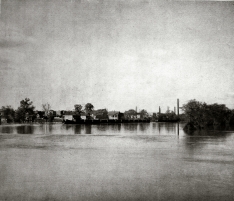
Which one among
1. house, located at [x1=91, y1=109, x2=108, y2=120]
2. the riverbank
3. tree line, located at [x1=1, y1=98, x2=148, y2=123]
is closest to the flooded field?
the riverbank

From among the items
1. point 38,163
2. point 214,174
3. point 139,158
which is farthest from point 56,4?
point 214,174

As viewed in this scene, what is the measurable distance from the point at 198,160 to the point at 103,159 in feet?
10.5

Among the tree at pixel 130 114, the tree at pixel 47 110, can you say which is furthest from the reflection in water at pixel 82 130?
the tree at pixel 130 114

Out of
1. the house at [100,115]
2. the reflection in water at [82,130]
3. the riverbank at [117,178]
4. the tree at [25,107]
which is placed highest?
the tree at [25,107]

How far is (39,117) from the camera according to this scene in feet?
174

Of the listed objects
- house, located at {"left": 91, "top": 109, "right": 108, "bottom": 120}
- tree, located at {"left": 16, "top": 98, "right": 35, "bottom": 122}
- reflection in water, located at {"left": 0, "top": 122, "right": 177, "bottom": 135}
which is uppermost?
tree, located at {"left": 16, "top": 98, "right": 35, "bottom": 122}

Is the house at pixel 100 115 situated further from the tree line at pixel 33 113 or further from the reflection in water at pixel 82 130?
the reflection in water at pixel 82 130

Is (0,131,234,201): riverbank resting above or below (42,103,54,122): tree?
below

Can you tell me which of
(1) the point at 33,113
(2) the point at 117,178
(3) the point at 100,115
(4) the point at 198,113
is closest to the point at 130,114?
(3) the point at 100,115

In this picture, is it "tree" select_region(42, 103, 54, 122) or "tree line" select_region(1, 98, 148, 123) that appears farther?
"tree line" select_region(1, 98, 148, 123)

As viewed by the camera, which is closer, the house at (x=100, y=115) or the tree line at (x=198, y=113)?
the tree line at (x=198, y=113)

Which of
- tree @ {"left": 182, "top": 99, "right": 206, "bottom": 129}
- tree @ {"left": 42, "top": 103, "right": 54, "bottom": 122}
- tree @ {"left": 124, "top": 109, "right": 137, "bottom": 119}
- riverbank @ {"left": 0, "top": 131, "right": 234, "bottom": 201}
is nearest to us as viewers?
riverbank @ {"left": 0, "top": 131, "right": 234, "bottom": 201}

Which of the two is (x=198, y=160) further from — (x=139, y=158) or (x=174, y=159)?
(x=139, y=158)

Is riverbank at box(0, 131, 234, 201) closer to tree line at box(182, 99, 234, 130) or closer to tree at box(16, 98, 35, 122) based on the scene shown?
tree at box(16, 98, 35, 122)
